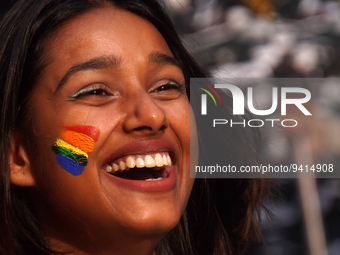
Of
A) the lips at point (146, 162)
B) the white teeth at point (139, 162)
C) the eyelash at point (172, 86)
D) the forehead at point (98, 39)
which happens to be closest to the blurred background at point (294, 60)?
the eyelash at point (172, 86)

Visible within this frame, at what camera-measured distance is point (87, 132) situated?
5.05 ft

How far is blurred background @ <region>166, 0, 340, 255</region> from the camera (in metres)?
3.51

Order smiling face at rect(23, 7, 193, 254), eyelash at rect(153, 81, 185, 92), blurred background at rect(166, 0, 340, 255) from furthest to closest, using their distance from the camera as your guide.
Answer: blurred background at rect(166, 0, 340, 255), eyelash at rect(153, 81, 185, 92), smiling face at rect(23, 7, 193, 254)

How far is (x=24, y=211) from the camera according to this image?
173cm

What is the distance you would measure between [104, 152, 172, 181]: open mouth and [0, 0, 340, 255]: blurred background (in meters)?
1.90

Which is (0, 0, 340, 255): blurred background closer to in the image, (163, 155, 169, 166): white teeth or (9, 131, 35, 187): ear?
(163, 155, 169, 166): white teeth

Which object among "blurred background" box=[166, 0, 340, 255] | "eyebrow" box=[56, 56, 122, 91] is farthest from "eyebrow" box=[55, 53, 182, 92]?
"blurred background" box=[166, 0, 340, 255]

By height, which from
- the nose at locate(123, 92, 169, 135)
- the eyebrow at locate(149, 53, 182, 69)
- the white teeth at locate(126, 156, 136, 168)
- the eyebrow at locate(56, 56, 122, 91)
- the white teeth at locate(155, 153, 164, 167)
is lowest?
the white teeth at locate(126, 156, 136, 168)

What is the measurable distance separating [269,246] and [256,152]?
68.1 inches

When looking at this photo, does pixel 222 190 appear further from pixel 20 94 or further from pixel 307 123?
pixel 307 123

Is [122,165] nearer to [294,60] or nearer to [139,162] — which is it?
[139,162]

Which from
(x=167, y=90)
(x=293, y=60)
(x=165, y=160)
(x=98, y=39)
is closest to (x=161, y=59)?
(x=167, y=90)

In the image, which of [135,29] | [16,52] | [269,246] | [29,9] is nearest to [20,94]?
[16,52]

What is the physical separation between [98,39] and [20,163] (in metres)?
0.55
